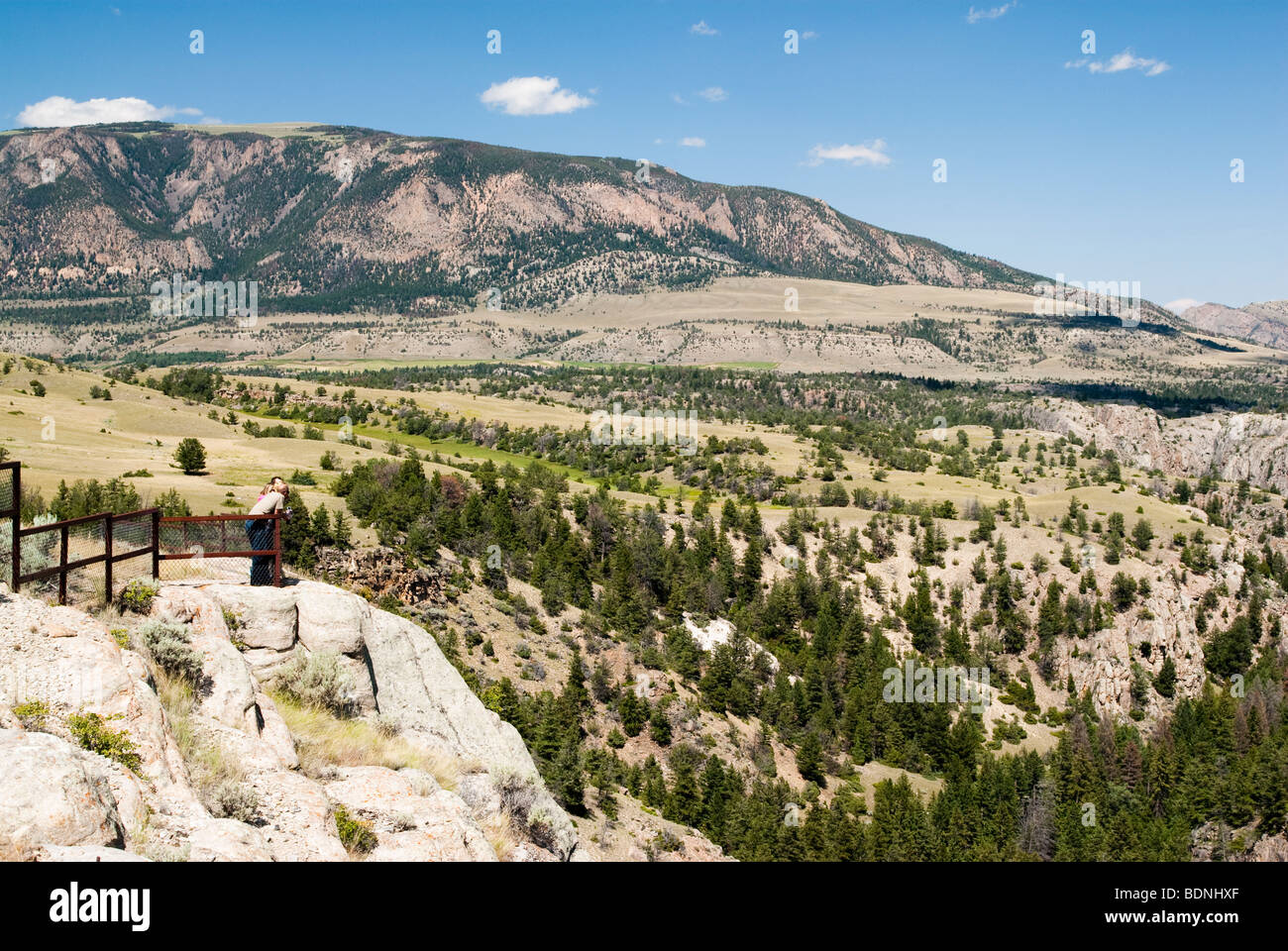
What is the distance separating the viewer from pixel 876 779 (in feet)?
221

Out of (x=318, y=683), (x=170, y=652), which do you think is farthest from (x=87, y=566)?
(x=318, y=683)

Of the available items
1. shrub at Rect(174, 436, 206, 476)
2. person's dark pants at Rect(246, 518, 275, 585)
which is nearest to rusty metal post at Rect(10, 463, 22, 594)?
person's dark pants at Rect(246, 518, 275, 585)

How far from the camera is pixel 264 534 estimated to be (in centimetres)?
1848

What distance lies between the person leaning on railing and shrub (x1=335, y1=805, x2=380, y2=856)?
8172mm

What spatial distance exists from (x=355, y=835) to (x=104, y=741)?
3.10 metres

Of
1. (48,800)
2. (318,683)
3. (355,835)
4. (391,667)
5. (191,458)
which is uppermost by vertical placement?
(191,458)

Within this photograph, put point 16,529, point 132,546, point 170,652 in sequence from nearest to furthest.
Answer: point 16,529 → point 170,652 → point 132,546

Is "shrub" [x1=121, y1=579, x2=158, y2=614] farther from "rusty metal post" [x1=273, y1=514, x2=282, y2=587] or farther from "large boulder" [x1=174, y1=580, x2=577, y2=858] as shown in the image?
"rusty metal post" [x1=273, y1=514, x2=282, y2=587]

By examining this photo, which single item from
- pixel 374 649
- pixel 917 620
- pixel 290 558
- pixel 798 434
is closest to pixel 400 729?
pixel 374 649

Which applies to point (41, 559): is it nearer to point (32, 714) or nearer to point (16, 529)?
point (16, 529)

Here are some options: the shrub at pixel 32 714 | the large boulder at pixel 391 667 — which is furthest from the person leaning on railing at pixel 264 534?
the shrub at pixel 32 714

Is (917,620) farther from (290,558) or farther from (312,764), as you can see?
(312,764)

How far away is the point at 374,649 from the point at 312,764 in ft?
25.6

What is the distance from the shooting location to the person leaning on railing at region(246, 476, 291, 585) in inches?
725
